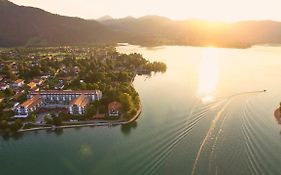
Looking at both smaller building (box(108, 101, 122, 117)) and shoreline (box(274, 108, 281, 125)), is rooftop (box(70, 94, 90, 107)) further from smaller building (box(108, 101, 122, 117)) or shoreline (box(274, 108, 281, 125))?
shoreline (box(274, 108, 281, 125))

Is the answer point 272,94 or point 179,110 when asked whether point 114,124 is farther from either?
point 272,94

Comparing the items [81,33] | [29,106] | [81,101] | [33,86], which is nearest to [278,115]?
[81,101]

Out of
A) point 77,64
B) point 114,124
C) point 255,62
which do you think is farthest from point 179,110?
point 255,62

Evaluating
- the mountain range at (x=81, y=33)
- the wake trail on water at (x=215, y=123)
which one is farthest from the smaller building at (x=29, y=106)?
the mountain range at (x=81, y=33)

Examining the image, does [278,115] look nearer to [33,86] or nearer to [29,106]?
[29,106]

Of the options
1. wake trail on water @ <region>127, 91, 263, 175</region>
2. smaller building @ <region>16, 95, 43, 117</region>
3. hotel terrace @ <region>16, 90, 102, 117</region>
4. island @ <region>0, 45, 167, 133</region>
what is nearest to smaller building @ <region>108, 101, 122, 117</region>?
island @ <region>0, 45, 167, 133</region>

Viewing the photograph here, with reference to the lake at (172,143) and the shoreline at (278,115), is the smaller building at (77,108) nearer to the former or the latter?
the lake at (172,143)
